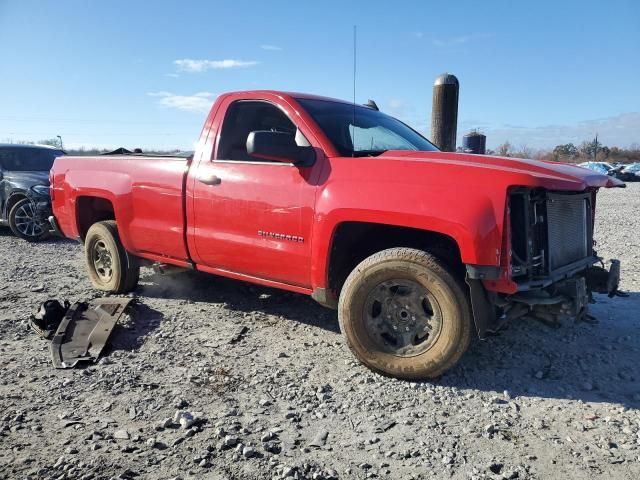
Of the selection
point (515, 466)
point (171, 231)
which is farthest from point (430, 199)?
point (171, 231)

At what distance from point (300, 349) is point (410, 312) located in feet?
3.30

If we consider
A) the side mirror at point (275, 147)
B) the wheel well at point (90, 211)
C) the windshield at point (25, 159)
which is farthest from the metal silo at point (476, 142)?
the windshield at point (25, 159)

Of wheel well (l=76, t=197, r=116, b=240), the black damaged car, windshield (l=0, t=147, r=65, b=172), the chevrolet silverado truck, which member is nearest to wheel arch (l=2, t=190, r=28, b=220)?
Result: the black damaged car

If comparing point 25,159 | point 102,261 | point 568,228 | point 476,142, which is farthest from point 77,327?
point 25,159

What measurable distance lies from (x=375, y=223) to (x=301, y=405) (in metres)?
1.31

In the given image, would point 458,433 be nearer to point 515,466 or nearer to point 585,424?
point 515,466

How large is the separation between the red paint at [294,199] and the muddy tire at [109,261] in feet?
0.76

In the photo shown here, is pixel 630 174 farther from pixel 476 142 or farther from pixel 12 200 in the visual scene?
pixel 12 200

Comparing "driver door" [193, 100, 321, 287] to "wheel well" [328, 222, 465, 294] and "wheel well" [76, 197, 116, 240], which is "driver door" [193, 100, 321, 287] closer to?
"wheel well" [328, 222, 465, 294]

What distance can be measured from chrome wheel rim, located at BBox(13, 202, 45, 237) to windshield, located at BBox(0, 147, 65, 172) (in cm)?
99

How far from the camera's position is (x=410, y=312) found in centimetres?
349

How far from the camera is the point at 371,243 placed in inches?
156

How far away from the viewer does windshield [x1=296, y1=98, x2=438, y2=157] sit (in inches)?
158

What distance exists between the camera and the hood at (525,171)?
3.01 metres
